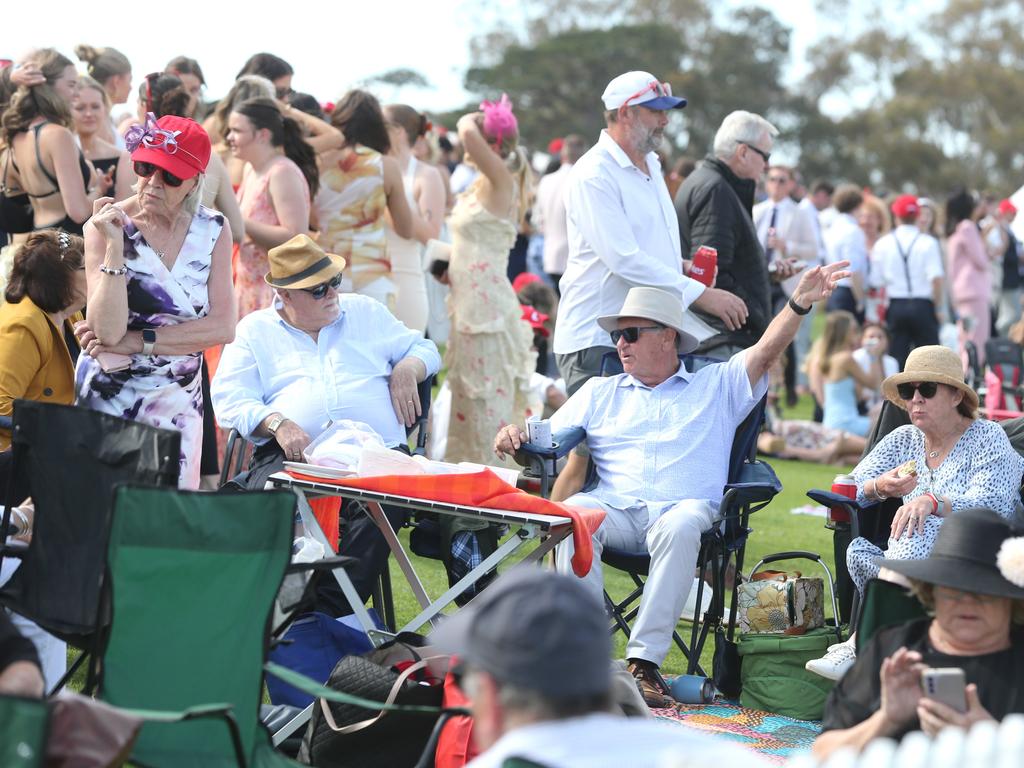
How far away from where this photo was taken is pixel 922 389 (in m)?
4.80

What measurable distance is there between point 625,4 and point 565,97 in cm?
1469

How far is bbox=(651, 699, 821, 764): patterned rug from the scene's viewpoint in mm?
4384

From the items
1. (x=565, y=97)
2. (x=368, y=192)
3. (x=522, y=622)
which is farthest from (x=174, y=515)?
(x=565, y=97)

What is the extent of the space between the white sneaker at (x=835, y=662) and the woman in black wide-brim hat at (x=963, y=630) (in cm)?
125

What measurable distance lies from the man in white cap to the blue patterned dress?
1.59 meters

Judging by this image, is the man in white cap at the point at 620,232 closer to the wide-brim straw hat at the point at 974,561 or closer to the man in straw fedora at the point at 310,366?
the man in straw fedora at the point at 310,366

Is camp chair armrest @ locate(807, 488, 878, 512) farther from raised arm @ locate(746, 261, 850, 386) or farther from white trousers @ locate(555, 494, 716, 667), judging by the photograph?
raised arm @ locate(746, 261, 850, 386)

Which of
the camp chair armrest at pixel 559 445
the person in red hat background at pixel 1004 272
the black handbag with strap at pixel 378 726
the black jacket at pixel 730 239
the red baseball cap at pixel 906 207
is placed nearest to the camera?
the black handbag with strap at pixel 378 726

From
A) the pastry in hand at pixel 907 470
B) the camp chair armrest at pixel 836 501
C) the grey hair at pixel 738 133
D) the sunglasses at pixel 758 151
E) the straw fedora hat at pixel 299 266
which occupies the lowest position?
the camp chair armrest at pixel 836 501

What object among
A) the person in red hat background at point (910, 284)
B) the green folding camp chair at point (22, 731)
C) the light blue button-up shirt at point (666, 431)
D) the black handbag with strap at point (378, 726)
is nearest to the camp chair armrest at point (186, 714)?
the green folding camp chair at point (22, 731)

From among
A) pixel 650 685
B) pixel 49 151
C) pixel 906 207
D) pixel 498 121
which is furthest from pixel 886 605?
pixel 906 207

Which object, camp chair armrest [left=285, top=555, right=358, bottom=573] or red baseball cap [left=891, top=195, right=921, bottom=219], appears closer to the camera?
camp chair armrest [left=285, top=555, right=358, bottom=573]

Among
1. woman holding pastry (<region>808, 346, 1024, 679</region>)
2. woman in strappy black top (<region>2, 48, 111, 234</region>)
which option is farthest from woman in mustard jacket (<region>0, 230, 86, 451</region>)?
woman holding pastry (<region>808, 346, 1024, 679</region>)

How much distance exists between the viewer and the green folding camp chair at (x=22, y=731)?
8.16ft
